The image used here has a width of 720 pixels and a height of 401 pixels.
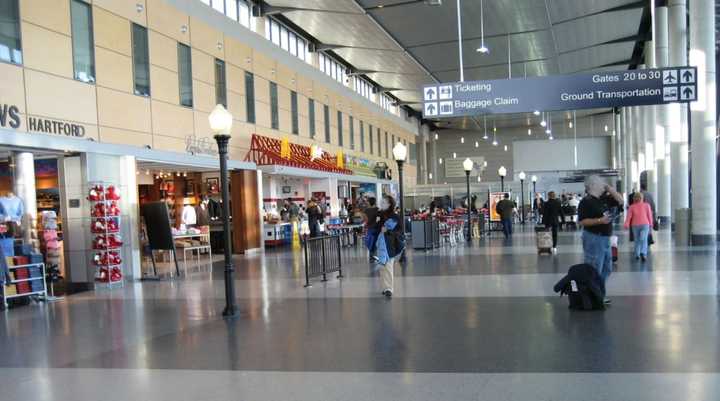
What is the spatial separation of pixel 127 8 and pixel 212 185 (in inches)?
246

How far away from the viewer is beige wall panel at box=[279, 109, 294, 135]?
2267 cm

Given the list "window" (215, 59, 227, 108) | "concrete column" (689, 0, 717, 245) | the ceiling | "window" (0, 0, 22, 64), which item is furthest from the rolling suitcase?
"window" (0, 0, 22, 64)

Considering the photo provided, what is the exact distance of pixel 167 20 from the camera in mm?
15859

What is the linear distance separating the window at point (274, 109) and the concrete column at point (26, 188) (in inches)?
448

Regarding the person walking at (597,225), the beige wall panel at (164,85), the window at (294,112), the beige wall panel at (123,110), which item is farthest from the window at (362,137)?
the person walking at (597,225)

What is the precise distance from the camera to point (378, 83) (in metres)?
36.5

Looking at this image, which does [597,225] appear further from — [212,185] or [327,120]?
[327,120]

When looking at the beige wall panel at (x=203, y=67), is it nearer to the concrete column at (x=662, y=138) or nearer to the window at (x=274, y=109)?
the window at (x=274, y=109)

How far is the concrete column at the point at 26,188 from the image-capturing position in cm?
1098

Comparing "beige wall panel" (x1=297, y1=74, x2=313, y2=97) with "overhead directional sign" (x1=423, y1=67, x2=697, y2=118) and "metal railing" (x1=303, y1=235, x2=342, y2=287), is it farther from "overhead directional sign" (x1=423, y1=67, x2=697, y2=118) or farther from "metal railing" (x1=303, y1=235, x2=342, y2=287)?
"metal railing" (x1=303, y1=235, x2=342, y2=287)

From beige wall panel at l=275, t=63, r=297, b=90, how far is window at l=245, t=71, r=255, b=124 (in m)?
2.16

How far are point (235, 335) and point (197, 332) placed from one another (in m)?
0.61

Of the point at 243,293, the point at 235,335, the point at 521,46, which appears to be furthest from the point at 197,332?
the point at 521,46

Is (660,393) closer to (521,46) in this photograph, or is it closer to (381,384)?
(381,384)
